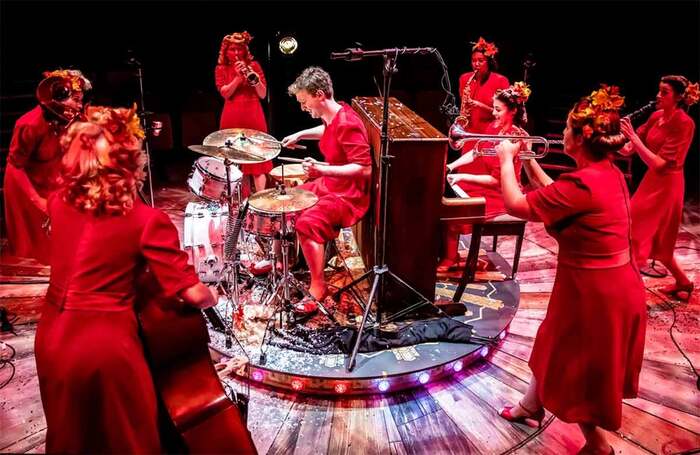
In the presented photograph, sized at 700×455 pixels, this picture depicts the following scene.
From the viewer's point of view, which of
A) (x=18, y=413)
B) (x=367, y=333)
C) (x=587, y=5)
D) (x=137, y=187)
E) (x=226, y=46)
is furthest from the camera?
(x=587, y=5)

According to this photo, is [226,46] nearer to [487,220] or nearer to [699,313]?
[487,220]

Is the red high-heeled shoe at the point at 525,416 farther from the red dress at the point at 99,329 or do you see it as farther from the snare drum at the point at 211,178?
the snare drum at the point at 211,178

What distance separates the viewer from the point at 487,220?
185 inches

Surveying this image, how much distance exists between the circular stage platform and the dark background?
5.14m

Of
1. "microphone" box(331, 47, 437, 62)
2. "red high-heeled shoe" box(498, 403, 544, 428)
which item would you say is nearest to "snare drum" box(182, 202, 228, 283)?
"microphone" box(331, 47, 437, 62)

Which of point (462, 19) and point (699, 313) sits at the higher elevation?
point (462, 19)

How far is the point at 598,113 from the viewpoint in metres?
2.79

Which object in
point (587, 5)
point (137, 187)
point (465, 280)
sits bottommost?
point (465, 280)

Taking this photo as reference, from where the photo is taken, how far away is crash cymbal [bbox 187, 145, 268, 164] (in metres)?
4.00

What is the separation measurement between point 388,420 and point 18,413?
243 cm

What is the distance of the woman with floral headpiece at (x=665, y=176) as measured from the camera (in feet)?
15.9

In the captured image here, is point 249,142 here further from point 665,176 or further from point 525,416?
point 665,176

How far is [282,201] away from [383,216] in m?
0.74

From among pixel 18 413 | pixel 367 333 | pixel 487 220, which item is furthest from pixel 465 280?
pixel 18 413
